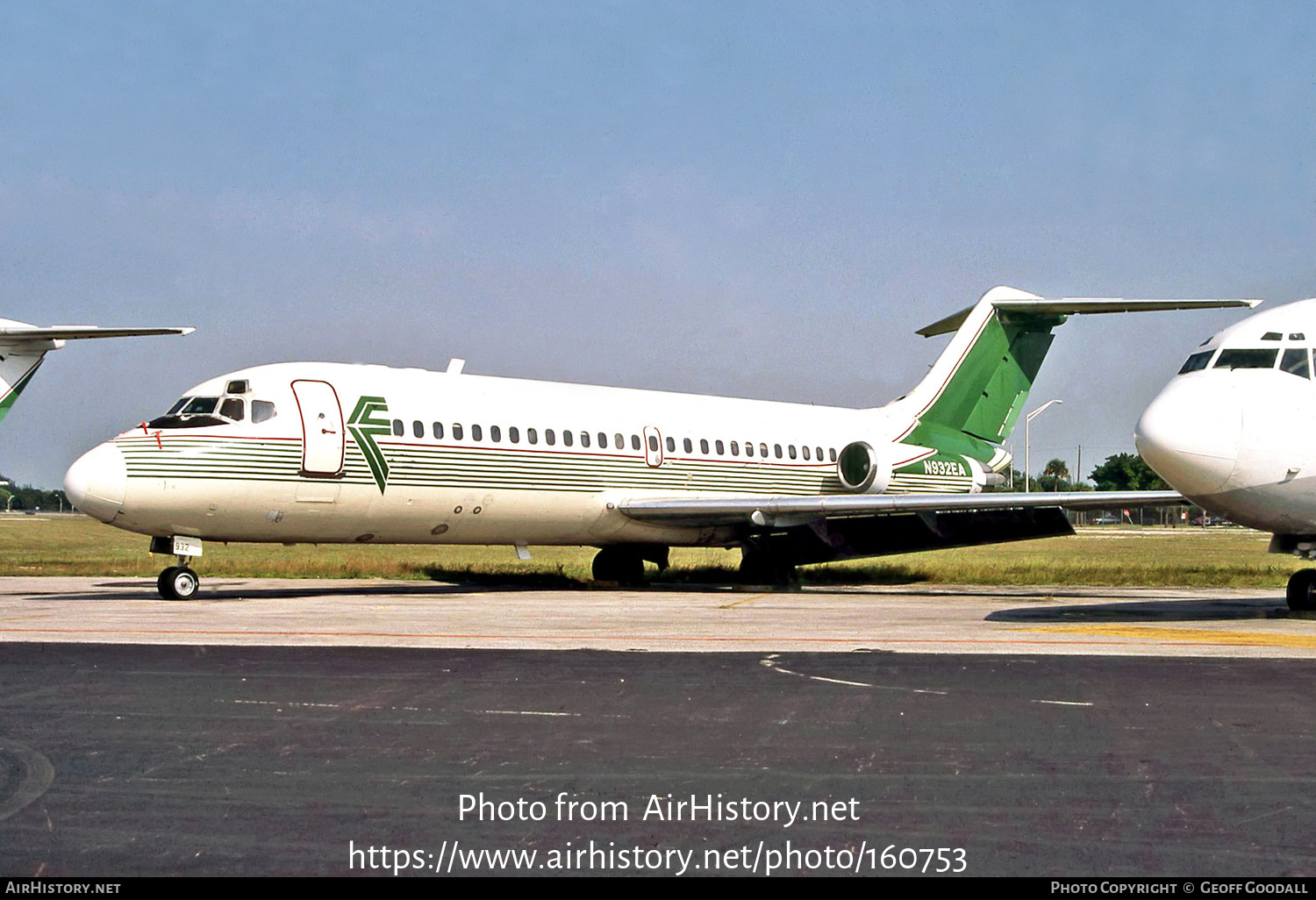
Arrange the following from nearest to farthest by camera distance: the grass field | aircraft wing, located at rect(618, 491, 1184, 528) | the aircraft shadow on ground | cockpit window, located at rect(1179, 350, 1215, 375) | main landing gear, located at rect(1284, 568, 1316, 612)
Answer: cockpit window, located at rect(1179, 350, 1215, 375) → the aircraft shadow on ground → main landing gear, located at rect(1284, 568, 1316, 612) → aircraft wing, located at rect(618, 491, 1184, 528) → the grass field

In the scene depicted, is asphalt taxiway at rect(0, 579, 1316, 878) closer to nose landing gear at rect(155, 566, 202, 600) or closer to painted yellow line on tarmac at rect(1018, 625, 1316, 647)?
painted yellow line on tarmac at rect(1018, 625, 1316, 647)

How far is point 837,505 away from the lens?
23281mm

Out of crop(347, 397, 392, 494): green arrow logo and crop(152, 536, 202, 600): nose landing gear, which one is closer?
crop(152, 536, 202, 600): nose landing gear

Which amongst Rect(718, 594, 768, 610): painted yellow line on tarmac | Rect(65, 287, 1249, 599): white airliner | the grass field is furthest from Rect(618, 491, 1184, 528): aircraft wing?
the grass field

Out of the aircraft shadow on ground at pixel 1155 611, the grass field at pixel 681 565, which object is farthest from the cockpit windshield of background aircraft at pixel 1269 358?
the grass field at pixel 681 565

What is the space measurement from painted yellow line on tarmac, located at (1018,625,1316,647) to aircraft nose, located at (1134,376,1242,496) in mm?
1586

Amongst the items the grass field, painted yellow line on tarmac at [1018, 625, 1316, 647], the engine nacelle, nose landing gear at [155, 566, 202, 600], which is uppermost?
the engine nacelle

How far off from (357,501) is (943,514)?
10.6 metres

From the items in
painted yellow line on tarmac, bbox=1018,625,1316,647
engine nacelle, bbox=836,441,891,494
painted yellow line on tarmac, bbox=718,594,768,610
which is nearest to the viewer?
painted yellow line on tarmac, bbox=1018,625,1316,647

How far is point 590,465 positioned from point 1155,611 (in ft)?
34.1

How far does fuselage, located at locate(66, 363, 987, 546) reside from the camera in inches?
750

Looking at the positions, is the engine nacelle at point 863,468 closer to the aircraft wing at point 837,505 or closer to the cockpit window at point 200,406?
the aircraft wing at point 837,505
